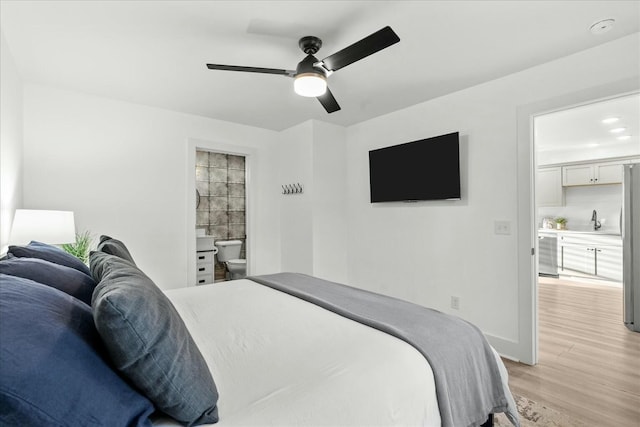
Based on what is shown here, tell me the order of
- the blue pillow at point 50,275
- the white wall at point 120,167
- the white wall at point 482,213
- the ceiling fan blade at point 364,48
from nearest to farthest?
1. the blue pillow at point 50,275
2. the ceiling fan blade at point 364,48
3. the white wall at point 482,213
4. the white wall at point 120,167

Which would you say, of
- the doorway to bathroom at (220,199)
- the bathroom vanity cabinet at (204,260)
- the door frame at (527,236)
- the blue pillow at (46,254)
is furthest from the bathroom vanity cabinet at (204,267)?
the door frame at (527,236)

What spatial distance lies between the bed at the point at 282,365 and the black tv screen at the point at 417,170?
177 centimetres

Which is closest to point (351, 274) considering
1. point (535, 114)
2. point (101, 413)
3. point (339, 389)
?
point (535, 114)

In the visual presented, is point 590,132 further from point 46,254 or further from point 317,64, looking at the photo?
point 46,254

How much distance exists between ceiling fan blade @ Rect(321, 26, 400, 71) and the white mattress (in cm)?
148

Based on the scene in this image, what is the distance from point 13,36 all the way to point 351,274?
384 centimetres

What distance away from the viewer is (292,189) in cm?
429

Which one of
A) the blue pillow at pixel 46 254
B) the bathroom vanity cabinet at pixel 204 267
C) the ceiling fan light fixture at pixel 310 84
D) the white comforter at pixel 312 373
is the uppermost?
the ceiling fan light fixture at pixel 310 84

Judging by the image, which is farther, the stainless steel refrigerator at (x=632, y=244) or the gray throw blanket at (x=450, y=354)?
the stainless steel refrigerator at (x=632, y=244)

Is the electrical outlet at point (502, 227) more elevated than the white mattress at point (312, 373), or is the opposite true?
the electrical outlet at point (502, 227)

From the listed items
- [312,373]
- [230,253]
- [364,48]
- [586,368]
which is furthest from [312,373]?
[230,253]

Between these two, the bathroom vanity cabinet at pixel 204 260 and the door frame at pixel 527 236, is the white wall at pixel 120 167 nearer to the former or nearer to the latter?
the bathroom vanity cabinet at pixel 204 260

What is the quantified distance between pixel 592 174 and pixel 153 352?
7306 millimetres

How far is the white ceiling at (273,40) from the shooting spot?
6.20ft
